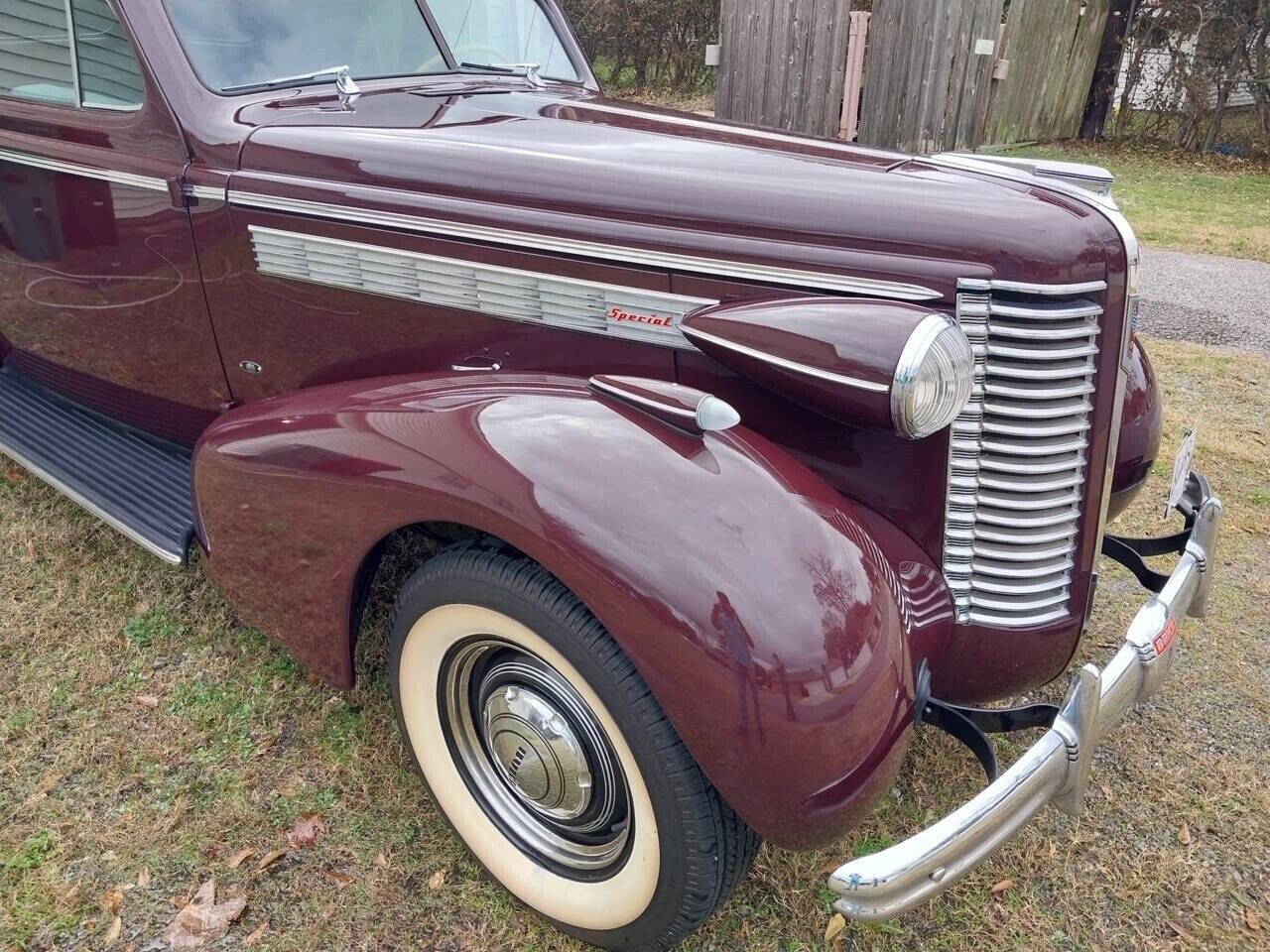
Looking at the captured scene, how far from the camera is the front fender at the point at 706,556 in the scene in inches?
59.0

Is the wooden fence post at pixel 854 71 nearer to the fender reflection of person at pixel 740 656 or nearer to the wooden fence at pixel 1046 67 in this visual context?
the wooden fence at pixel 1046 67

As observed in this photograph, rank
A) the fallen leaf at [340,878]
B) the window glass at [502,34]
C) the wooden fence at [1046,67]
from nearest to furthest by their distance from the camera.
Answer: the fallen leaf at [340,878], the window glass at [502,34], the wooden fence at [1046,67]

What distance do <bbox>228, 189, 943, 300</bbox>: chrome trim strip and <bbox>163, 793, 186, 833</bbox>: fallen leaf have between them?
148cm

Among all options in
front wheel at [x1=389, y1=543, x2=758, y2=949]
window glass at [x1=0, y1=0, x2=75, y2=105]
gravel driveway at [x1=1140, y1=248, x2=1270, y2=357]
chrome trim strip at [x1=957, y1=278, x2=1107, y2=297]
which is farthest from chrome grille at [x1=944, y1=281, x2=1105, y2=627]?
gravel driveway at [x1=1140, y1=248, x2=1270, y2=357]

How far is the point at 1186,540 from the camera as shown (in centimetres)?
221

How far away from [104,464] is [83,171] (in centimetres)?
90

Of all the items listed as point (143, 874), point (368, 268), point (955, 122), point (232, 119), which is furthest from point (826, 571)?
point (955, 122)

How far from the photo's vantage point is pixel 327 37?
268 cm

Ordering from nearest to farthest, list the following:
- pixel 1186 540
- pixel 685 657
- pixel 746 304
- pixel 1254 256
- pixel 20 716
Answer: pixel 685 657, pixel 746 304, pixel 1186 540, pixel 20 716, pixel 1254 256

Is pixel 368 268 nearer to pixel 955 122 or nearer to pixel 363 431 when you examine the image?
pixel 363 431

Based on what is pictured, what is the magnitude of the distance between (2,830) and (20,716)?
396mm

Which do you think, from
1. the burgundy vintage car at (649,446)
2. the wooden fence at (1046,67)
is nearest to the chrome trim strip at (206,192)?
the burgundy vintage car at (649,446)

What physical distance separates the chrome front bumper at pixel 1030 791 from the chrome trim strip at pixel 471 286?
3.36 ft

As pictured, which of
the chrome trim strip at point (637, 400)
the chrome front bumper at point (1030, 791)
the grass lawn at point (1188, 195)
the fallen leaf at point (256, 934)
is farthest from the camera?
the grass lawn at point (1188, 195)
